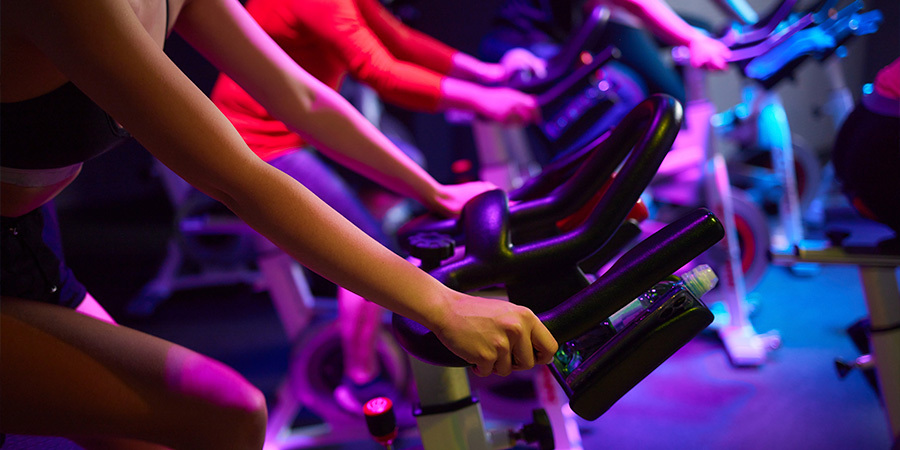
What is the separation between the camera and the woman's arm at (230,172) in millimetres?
512

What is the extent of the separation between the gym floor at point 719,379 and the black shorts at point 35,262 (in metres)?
0.30

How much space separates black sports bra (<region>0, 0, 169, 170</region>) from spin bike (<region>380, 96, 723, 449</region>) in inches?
18.5

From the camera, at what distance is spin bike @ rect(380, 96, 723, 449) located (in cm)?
58

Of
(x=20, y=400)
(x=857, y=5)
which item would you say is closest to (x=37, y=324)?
(x=20, y=400)

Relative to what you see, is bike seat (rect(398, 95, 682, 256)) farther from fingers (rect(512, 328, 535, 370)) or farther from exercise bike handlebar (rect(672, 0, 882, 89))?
exercise bike handlebar (rect(672, 0, 882, 89))

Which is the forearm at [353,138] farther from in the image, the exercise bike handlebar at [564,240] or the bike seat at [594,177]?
the exercise bike handlebar at [564,240]

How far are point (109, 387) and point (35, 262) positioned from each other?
296 mm

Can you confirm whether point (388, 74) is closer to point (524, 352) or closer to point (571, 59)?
point (571, 59)

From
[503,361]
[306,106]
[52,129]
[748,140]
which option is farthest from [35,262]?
[748,140]

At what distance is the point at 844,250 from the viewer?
4.29ft

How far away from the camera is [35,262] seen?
0.82m

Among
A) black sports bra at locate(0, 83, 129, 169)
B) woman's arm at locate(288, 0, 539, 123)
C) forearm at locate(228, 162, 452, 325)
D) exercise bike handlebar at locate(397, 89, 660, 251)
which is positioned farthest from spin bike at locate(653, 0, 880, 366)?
black sports bra at locate(0, 83, 129, 169)

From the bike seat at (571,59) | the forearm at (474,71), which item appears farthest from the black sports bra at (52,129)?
the forearm at (474,71)

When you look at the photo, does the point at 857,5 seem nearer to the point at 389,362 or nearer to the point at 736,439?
the point at 736,439
